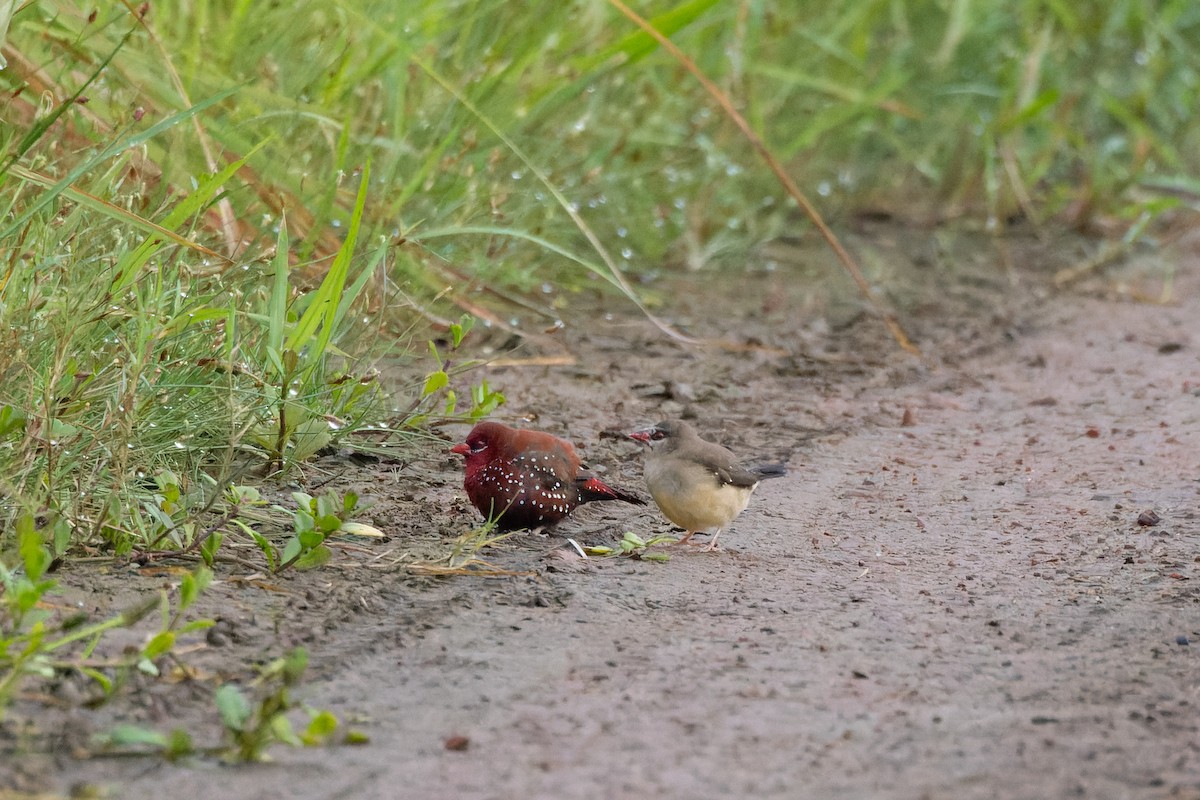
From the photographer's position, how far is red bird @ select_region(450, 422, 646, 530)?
11.8ft

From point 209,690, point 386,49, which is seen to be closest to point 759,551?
point 209,690

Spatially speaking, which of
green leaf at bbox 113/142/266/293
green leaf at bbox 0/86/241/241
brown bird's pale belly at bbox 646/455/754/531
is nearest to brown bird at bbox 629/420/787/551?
brown bird's pale belly at bbox 646/455/754/531

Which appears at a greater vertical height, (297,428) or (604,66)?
(604,66)

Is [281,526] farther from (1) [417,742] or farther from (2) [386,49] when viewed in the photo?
(2) [386,49]

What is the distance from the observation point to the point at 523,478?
360 centimetres

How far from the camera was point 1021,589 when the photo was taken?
3414 mm

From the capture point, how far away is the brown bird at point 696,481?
143 inches

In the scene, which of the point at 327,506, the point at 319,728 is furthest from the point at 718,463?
the point at 319,728

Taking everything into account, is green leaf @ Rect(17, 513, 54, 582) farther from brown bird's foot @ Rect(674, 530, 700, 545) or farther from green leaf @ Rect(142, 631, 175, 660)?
brown bird's foot @ Rect(674, 530, 700, 545)

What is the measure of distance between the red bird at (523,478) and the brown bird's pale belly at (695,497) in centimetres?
A: 16

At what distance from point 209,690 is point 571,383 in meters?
2.58

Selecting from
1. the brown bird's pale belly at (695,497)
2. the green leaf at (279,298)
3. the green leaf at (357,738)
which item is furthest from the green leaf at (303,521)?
the brown bird's pale belly at (695,497)

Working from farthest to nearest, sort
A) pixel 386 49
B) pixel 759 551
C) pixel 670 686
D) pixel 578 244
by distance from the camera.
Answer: pixel 578 244
pixel 386 49
pixel 759 551
pixel 670 686

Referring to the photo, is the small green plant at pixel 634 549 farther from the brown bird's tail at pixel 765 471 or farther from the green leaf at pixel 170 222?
the green leaf at pixel 170 222
